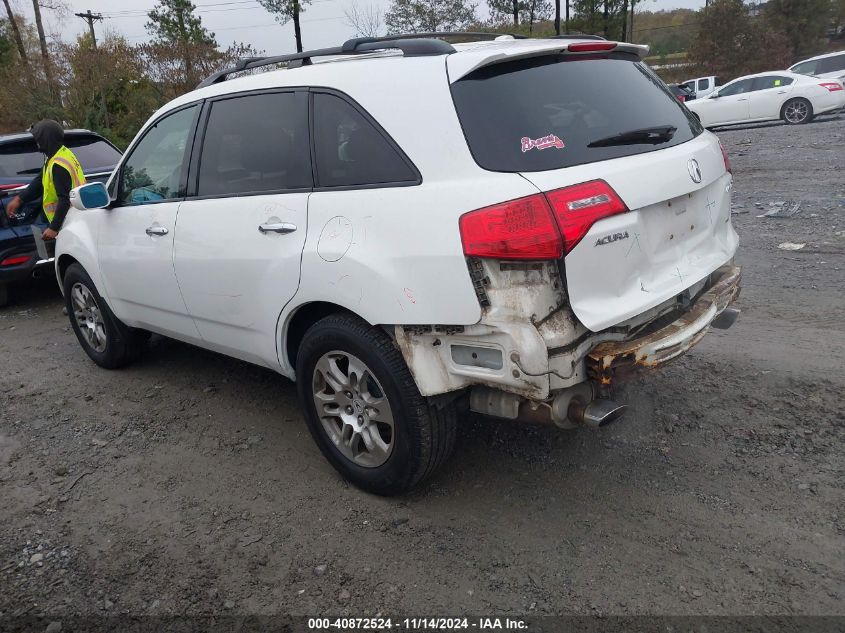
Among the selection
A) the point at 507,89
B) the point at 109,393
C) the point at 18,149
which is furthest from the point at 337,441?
the point at 18,149

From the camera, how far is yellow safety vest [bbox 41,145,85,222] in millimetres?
6000

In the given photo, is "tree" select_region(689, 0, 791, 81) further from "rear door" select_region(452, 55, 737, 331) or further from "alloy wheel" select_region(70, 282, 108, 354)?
"alloy wheel" select_region(70, 282, 108, 354)

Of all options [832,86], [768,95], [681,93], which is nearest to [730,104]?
[768,95]

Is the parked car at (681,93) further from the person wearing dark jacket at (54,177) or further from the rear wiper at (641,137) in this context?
the person wearing dark jacket at (54,177)

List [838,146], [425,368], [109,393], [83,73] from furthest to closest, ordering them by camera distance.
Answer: [83,73], [838,146], [109,393], [425,368]

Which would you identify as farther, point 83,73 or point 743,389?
point 83,73

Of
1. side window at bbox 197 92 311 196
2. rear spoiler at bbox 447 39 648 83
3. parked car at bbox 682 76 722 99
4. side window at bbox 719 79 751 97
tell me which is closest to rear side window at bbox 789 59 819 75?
side window at bbox 719 79 751 97

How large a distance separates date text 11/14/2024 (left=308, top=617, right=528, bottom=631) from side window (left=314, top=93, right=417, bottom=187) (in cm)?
171

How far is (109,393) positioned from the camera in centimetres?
479

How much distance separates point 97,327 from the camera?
517cm

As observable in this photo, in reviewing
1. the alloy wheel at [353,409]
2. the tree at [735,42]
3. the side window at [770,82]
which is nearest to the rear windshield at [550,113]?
the alloy wheel at [353,409]

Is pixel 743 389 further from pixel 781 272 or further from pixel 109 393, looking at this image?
pixel 109 393

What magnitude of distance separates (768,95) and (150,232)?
17.8 meters

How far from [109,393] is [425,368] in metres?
3.01
